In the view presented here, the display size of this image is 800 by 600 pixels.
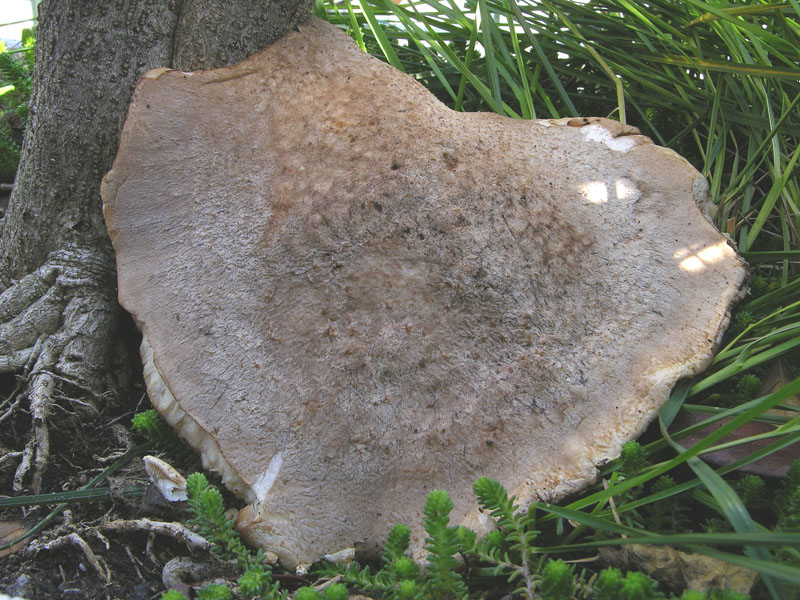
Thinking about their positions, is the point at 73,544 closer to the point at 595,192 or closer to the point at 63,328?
the point at 63,328

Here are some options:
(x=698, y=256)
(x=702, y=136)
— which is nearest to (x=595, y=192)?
(x=698, y=256)

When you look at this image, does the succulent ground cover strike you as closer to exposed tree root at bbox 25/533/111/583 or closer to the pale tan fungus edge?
exposed tree root at bbox 25/533/111/583

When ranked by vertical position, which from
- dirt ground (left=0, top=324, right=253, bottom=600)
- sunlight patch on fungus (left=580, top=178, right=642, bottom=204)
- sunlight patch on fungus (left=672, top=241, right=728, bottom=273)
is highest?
sunlight patch on fungus (left=580, top=178, right=642, bottom=204)

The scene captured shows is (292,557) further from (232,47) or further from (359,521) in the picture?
(232,47)

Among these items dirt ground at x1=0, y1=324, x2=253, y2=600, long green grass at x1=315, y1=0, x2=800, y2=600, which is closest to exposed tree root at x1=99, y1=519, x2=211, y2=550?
dirt ground at x1=0, y1=324, x2=253, y2=600

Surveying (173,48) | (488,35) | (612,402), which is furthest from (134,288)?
(488,35)
